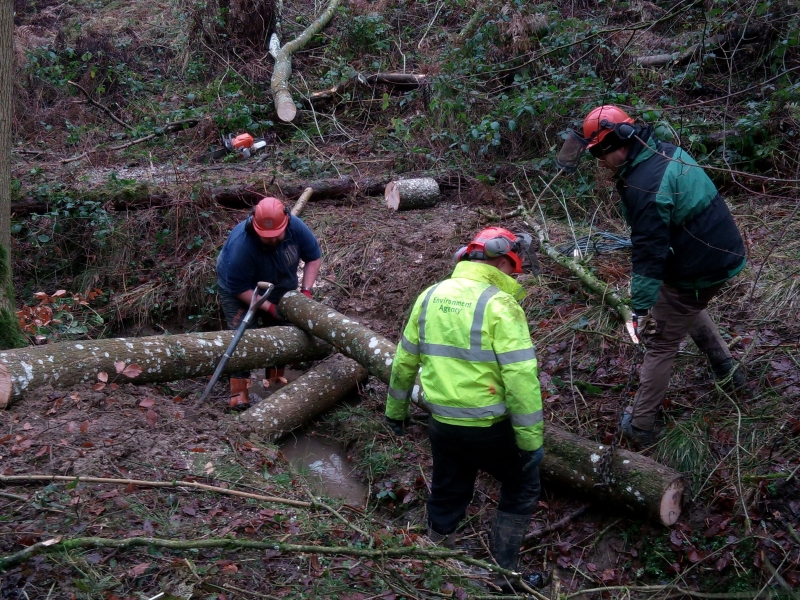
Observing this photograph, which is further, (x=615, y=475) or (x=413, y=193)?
(x=413, y=193)

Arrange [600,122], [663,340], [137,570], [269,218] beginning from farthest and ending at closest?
[269,218]
[663,340]
[600,122]
[137,570]

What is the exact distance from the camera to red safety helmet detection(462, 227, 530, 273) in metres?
3.53

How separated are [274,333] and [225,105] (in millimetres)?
6103

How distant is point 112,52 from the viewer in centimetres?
1211

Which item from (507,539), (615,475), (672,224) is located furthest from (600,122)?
(507,539)

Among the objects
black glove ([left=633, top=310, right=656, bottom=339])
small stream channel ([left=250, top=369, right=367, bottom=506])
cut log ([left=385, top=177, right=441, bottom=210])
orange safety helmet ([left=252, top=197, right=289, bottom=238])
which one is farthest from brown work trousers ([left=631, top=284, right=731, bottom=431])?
cut log ([left=385, top=177, right=441, bottom=210])

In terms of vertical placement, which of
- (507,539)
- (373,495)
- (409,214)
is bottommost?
(373,495)

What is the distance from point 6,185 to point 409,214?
4.29 m

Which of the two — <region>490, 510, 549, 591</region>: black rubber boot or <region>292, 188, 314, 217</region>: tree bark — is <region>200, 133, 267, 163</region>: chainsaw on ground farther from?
<region>490, 510, 549, 591</region>: black rubber boot

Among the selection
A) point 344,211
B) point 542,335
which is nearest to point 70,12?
point 344,211

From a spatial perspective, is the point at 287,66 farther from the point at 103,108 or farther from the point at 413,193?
the point at 413,193

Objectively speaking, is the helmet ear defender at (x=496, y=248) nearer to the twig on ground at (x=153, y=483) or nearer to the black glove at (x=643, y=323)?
the black glove at (x=643, y=323)

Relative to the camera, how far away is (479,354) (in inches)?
134

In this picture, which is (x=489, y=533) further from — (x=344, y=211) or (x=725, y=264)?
(x=344, y=211)
